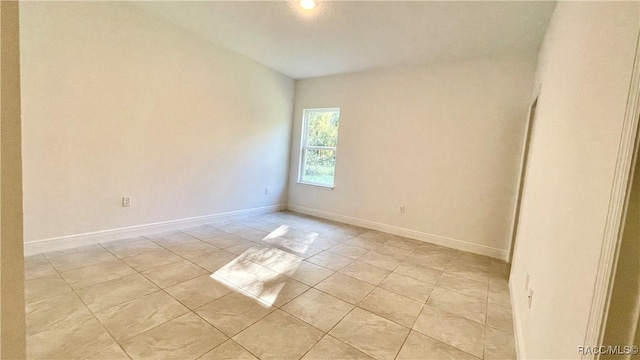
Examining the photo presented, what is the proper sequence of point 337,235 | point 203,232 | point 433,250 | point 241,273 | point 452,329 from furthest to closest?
point 337,235 → point 203,232 → point 433,250 → point 241,273 → point 452,329

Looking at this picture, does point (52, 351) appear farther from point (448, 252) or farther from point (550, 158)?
point (448, 252)

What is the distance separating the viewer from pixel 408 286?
2.35 m

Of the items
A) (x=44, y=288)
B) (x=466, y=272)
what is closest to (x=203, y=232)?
(x=44, y=288)

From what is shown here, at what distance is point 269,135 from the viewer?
468 centimetres

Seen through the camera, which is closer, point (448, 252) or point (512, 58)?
point (512, 58)

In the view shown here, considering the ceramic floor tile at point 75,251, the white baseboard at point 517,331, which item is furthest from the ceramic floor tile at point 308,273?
the ceramic floor tile at point 75,251

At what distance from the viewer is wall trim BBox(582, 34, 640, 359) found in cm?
64

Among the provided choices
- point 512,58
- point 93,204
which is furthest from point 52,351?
point 512,58

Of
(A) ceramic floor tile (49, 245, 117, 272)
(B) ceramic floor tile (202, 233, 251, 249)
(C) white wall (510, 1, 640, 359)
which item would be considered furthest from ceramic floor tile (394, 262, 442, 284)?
(A) ceramic floor tile (49, 245, 117, 272)

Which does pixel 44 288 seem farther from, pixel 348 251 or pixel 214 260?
pixel 348 251

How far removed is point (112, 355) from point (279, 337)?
0.90 meters

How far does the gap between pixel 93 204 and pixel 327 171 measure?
3380 millimetres

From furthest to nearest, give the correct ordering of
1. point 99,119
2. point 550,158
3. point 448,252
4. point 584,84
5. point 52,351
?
point 448,252, point 99,119, point 550,158, point 52,351, point 584,84

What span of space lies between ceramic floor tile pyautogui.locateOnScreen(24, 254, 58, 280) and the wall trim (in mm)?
3299
